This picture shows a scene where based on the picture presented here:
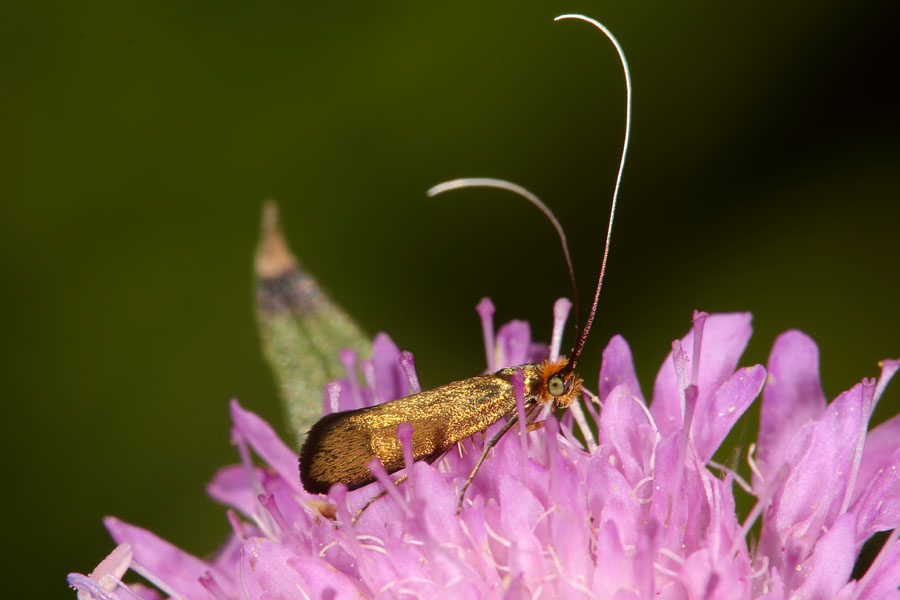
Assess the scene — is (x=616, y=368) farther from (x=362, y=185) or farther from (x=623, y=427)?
(x=362, y=185)

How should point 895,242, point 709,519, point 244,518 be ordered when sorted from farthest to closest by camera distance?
point 895,242 → point 244,518 → point 709,519

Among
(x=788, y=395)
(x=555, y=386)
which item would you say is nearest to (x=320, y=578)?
(x=555, y=386)

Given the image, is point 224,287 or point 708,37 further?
point 224,287

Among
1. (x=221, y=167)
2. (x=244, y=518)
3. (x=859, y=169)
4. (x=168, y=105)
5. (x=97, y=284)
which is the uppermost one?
(x=168, y=105)

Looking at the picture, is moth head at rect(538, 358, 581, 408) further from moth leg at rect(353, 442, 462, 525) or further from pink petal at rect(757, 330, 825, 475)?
pink petal at rect(757, 330, 825, 475)

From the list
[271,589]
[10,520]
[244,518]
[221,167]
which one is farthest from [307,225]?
[271,589]

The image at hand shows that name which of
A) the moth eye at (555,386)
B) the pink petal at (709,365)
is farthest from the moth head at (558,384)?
the pink petal at (709,365)

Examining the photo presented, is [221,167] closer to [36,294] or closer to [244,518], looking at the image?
[36,294]
